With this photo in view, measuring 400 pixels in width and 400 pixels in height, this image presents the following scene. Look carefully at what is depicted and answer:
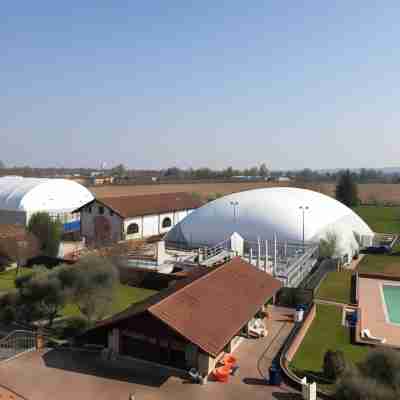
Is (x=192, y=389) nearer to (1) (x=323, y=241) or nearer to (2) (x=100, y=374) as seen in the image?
(2) (x=100, y=374)

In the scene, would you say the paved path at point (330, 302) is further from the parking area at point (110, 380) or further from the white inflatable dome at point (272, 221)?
the white inflatable dome at point (272, 221)

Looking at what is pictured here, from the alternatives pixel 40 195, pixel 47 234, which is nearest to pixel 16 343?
pixel 47 234

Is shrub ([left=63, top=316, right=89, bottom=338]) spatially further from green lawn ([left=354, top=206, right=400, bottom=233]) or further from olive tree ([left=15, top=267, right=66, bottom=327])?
green lawn ([left=354, top=206, right=400, bottom=233])

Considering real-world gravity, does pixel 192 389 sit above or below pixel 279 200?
below

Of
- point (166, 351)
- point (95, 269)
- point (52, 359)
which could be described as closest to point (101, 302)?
point (95, 269)

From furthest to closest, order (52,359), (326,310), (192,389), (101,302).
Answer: (326,310), (101,302), (52,359), (192,389)

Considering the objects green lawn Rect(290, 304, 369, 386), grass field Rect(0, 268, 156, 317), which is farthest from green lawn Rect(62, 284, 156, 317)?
green lawn Rect(290, 304, 369, 386)

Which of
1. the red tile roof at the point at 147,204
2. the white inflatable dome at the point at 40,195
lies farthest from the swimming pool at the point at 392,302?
the white inflatable dome at the point at 40,195
